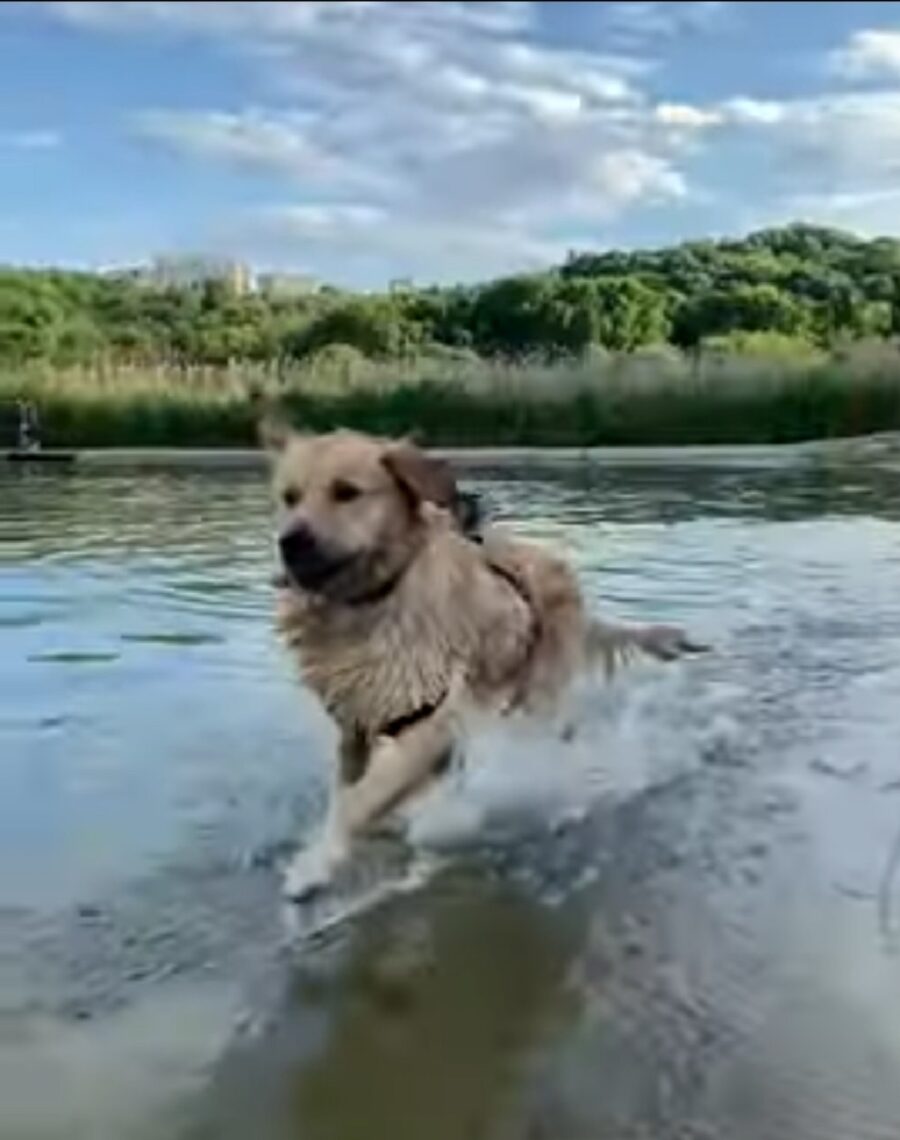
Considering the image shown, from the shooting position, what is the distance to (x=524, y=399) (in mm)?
25781

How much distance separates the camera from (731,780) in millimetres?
6305

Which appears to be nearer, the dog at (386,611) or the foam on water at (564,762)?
the dog at (386,611)

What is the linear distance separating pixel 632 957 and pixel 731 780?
1.75 m

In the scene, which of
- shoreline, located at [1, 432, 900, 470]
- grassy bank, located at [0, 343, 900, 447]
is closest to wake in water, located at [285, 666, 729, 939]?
shoreline, located at [1, 432, 900, 470]

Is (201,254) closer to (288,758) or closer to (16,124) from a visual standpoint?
(16,124)

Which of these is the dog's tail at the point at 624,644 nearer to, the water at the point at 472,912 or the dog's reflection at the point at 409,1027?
the water at the point at 472,912

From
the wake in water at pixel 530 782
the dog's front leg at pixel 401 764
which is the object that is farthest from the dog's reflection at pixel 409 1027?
the dog's front leg at pixel 401 764

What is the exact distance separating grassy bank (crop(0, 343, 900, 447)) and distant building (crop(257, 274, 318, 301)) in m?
0.90

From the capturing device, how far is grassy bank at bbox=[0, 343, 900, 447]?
25.1 m

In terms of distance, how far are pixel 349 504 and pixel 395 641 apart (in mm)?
427

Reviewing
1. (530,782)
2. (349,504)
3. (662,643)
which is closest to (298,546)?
(349,504)

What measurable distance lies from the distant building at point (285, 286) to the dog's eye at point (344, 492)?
16.1 m

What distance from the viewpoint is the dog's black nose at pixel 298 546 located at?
5391mm

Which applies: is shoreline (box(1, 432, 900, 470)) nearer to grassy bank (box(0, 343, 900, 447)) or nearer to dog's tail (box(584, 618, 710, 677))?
grassy bank (box(0, 343, 900, 447))
